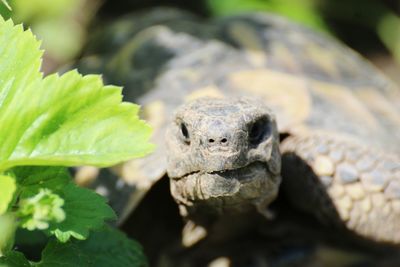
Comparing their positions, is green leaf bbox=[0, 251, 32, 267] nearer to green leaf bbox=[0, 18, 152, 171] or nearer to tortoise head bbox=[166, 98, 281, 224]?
green leaf bbox=[0, 18, 152, 171]

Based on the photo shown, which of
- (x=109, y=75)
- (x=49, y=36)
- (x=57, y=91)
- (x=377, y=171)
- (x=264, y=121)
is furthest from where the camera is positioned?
(x=49, y=36)

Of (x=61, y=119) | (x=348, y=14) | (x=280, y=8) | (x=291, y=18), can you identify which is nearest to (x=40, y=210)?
(x=61, y=119)

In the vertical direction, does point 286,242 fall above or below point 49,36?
below

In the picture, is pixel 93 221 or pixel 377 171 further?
pixel 377 171

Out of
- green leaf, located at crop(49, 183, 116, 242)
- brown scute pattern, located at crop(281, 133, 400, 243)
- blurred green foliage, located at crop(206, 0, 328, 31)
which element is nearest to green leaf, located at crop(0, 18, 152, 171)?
green leaf, located at crop(49, 183, 116, 242)

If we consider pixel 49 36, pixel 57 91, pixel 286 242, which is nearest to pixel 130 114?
pixel 57 91

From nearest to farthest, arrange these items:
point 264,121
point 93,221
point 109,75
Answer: point 93,221 < point 264,121 < point 109,75

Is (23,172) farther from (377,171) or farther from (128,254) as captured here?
(377,171)
